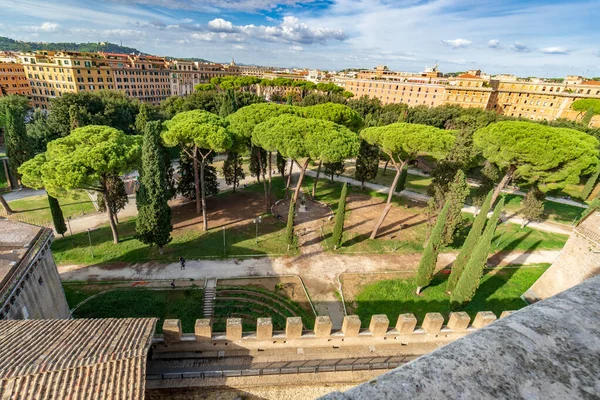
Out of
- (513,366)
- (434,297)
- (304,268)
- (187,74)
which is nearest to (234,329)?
(513,366)

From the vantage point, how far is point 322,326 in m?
9.52

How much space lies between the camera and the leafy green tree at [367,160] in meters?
29.4

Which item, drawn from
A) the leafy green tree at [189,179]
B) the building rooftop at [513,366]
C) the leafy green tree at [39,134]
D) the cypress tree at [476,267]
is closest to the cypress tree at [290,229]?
the leafy green tree at [189,179]

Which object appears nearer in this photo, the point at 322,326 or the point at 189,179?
the point at 322,326

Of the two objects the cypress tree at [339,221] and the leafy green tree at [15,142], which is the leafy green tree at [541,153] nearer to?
the cypress tree at [339,221]

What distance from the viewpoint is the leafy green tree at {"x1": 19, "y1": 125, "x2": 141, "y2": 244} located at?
16.2 m

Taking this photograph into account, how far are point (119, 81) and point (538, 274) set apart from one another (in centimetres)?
7846

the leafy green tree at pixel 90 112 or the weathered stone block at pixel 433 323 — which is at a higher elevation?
the leafy green tree at pixel 90 112

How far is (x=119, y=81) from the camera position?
65.4m

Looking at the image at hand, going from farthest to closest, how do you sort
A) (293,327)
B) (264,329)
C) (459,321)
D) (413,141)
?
(413,141) < (459,321) < (293,327) < (264,329)

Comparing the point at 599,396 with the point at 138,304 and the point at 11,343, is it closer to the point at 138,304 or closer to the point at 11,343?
the point at 11,343

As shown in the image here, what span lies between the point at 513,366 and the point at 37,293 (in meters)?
14.1

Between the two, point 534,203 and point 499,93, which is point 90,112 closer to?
point 534,203

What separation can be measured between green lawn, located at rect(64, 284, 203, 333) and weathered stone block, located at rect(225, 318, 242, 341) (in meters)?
5.61
